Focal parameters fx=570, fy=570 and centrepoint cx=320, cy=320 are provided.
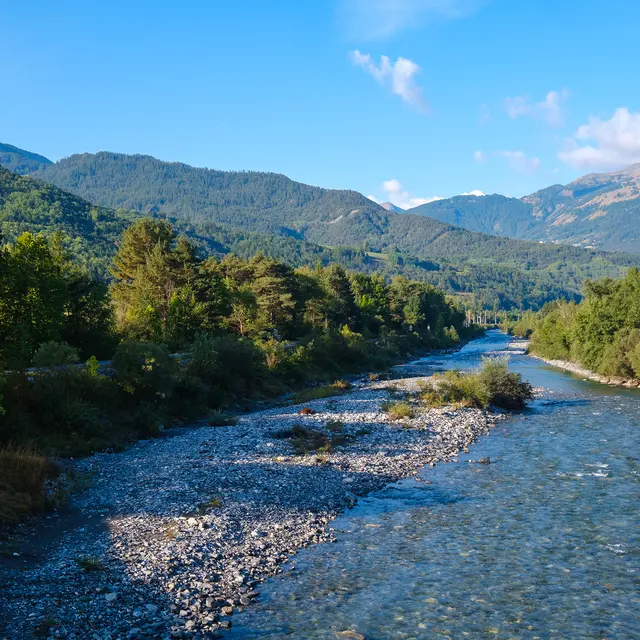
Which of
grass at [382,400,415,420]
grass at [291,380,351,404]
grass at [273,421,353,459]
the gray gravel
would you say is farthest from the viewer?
grass at [291,380,351,404]

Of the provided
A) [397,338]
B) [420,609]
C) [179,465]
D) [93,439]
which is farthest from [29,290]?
[397,338]

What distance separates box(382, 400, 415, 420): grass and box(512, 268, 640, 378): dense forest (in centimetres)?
3473

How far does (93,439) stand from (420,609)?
20.3 m

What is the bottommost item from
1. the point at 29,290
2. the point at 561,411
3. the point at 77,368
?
the point at 561,411

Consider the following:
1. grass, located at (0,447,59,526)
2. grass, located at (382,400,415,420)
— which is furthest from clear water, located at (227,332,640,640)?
grass, located at (382,400,415,420)

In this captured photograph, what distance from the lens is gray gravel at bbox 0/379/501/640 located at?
1207 centimetres

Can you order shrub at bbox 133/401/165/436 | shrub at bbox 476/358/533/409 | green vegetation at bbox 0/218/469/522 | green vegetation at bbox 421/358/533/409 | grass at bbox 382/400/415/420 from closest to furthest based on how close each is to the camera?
green vegetation at bbox 0/218/469/522, shrub at bbox 133/401/165/436, grass at bbox 382/400/415/420, green vegetation at bbox 421/358/533/409, shrub at bbox 476/358/533/409

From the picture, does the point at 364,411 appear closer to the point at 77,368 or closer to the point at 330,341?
the point at 77,368

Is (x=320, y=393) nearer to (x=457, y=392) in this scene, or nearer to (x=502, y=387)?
(x=457, y=392)

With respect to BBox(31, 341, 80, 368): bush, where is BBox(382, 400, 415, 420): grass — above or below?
below

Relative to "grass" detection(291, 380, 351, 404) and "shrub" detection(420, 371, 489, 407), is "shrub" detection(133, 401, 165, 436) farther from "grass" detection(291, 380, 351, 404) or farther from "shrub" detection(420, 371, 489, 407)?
"shrub" detection(420, 371, 489, 407)

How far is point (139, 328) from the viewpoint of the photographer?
173ft

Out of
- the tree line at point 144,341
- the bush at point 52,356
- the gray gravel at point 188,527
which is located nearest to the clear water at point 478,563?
the gray gravel at point 188,527

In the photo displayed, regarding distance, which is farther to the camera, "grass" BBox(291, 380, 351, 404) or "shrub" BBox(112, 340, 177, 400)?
"grass" BBox(291, 380, 351, 404)
